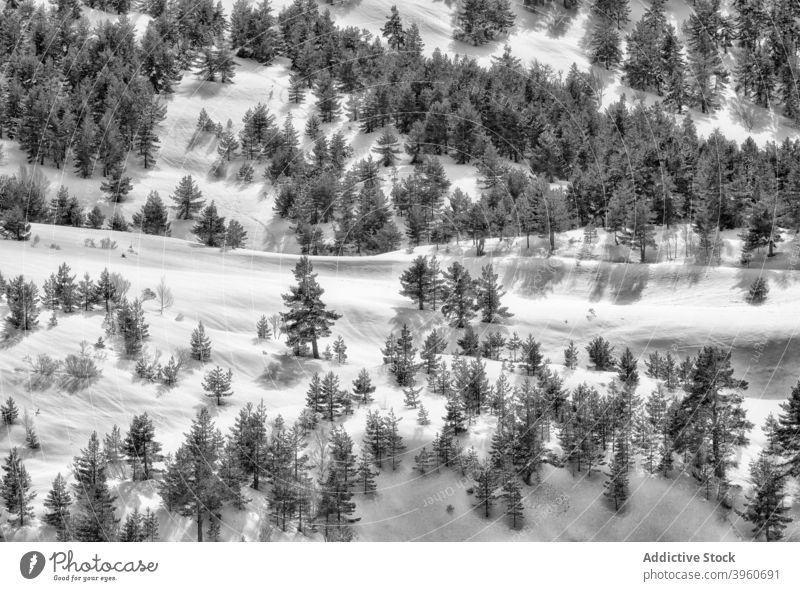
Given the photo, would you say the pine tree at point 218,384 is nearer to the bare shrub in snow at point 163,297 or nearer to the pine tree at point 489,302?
the bare shrub in snow at point 163,297

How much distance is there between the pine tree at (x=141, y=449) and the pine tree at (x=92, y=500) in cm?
161

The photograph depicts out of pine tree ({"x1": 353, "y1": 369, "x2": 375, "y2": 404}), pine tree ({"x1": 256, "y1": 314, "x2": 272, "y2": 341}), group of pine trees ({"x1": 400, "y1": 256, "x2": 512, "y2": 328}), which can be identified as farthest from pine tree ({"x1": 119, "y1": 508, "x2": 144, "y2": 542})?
group of pine trees ({"x1": 400, "y1": 256, "x2": 512, "y2": 328})

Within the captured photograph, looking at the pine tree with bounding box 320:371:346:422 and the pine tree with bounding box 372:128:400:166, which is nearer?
the pine tree with bounding box 320:371:346:422

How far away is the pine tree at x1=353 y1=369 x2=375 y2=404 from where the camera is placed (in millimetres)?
60625

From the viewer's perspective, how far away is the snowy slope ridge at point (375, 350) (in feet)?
167

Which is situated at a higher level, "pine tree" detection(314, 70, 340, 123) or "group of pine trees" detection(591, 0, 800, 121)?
"group of pine trees" detection(591, 0, 800, 121)

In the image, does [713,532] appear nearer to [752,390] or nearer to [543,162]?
[752,390]

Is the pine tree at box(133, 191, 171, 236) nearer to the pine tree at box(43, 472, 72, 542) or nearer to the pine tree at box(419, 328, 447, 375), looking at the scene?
the pine tree at box(419, 328, 447, 375)

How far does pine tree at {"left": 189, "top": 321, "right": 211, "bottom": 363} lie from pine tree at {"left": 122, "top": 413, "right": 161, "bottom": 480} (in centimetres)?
1354

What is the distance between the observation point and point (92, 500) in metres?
44.0

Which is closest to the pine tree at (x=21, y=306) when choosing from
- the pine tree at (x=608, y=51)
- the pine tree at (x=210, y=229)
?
the pine tree at (x=210, y=229)

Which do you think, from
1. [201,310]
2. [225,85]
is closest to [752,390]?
[201,310]

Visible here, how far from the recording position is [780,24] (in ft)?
481

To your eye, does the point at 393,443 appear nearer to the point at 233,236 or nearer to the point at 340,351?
the point at 340,351
